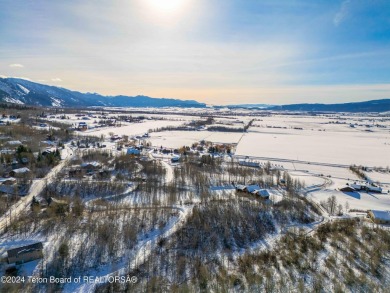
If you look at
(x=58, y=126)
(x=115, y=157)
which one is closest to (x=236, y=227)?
(x=115, y=157)

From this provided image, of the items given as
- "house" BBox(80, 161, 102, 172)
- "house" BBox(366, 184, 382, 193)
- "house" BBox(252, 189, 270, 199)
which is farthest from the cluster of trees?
"house" BBox(80, 161, 102, 172)

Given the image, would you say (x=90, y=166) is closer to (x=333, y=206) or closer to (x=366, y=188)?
(x=333, y=206)

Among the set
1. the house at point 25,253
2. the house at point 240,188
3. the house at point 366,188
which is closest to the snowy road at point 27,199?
the house at point 25,253

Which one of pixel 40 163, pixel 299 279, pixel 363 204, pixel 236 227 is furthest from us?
pixel 40 163

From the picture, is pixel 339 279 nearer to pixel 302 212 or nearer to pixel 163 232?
pixel 302 212

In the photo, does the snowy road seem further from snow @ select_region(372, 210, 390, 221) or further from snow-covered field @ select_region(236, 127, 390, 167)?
snow-covered field @ select_region(236, 127, 390, 167)

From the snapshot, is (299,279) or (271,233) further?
(271,233)

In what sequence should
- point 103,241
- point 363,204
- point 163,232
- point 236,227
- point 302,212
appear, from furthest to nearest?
1. point 363,204
2. point 302,212
3. point 236,227
4. point 163,232
5. point 103,241
